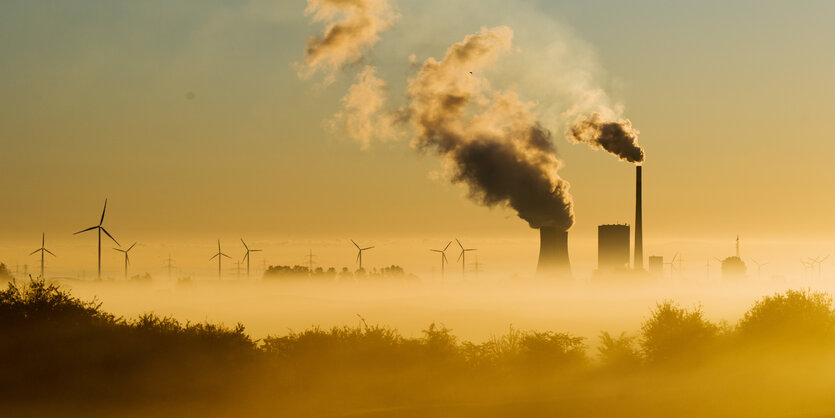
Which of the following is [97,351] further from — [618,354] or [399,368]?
[618,354]

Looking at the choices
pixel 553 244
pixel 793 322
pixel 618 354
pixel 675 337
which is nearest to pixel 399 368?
pixel 618 354

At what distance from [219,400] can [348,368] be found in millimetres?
18527

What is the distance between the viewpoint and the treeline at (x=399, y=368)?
67.4 m

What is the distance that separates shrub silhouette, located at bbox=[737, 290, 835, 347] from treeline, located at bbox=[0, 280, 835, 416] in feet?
0.52

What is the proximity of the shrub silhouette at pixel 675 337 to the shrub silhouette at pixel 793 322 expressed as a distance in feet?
15.2

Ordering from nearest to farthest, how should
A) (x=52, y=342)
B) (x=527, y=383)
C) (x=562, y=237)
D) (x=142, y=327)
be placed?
(x=52, y=342)
(x=142, y=327)
(x=527, y=383)
(x=562, y=237)

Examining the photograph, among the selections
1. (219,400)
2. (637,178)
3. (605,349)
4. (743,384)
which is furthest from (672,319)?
(637,178)

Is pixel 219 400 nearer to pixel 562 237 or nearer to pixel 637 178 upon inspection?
pixel 562 237

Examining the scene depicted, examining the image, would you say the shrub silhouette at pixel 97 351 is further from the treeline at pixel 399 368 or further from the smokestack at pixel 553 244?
the smokestack at pixel 553 244

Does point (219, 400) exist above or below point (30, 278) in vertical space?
below

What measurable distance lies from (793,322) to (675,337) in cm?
1361

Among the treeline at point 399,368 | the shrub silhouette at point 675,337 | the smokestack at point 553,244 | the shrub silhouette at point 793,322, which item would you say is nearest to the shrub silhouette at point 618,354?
the treeline at point 399,368

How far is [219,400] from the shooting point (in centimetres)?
7019

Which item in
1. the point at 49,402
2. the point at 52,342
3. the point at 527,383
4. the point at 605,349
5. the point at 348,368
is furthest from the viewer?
the point at 605,349
